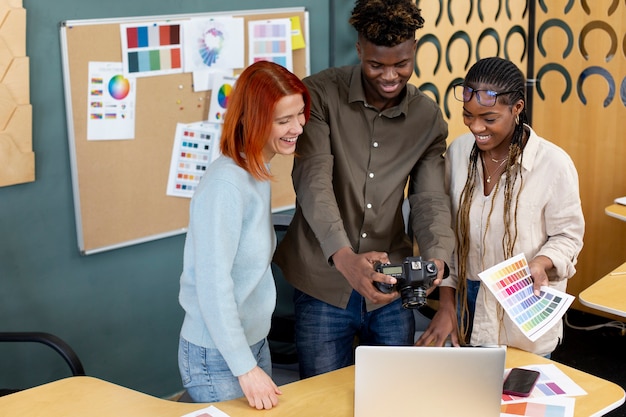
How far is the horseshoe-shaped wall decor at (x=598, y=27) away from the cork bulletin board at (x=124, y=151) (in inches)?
75.5

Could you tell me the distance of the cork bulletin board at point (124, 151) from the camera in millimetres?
3141

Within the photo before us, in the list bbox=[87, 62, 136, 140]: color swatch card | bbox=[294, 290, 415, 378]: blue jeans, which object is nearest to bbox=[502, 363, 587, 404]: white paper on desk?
bbox=[294, 290, 415, 378]: blue jeans

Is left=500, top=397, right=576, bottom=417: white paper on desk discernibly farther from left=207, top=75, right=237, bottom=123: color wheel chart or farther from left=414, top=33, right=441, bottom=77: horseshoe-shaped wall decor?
left=414, top=33, right=441, bottom=77: horseshoe-shaped wall decor

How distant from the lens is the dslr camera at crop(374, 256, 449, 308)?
199 centimetres

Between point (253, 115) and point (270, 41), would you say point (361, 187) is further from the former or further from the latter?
point (270, 41)

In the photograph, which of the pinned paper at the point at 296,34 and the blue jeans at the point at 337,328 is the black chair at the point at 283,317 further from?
the pinned paper at the point at 296,34

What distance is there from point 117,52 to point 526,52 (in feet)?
8.42

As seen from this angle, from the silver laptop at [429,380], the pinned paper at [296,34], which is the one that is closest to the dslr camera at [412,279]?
the silver laptop at [429,380]

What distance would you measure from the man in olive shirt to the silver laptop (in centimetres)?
51

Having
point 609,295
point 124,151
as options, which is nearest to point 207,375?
point 124,151

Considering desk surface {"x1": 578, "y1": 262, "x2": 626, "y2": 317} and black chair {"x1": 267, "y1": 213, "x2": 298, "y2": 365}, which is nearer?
desk surface {"x1": 578, "y1": 262, "x2": 626, "y2": 317}

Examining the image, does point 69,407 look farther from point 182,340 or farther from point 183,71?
point 183,71

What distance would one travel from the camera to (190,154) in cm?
352

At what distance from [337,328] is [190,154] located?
4.45ft
